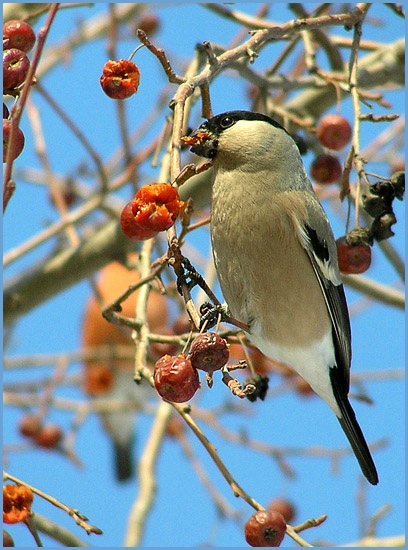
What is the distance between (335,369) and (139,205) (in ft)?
4.45

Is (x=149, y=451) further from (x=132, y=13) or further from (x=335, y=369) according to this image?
(x=132, y=13)

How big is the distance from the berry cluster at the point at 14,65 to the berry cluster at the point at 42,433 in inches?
79.5

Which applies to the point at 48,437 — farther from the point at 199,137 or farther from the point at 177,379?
the point at 177,379

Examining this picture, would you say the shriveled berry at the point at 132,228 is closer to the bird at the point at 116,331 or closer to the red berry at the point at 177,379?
the red berry at the point at 177,379

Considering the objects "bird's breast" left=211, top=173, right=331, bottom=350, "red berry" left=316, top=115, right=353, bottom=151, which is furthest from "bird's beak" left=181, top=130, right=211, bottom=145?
"red berry" left=316, top=115, right=353, bottom=151

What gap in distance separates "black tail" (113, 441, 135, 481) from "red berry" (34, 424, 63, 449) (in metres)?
2.48

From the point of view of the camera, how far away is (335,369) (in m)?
3.05

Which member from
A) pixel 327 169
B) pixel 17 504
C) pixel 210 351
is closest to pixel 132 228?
pixel 210 351

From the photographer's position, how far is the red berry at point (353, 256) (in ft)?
8.35

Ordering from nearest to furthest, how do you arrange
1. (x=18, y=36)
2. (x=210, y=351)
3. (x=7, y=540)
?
(x=210, y=351), (x=7, y=540), (x=18, y=36)

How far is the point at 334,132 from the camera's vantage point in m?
2.90

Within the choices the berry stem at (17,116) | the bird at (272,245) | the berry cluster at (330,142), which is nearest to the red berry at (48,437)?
the bird at (272,245)

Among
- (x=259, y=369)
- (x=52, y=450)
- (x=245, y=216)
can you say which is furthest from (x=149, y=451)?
(x=245, y=216)

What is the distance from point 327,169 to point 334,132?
0.13 meters
